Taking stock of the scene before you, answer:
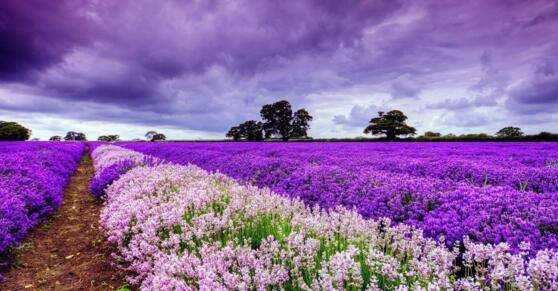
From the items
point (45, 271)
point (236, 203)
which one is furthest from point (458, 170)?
point (45, 271)

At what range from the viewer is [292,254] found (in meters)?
2.89

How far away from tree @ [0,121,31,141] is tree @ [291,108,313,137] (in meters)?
43.7

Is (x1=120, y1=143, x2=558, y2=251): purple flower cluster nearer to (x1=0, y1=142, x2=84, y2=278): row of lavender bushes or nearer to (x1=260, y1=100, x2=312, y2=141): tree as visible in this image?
(x1=0, y1=142, x2=84, y2=278): row of lavender bushes

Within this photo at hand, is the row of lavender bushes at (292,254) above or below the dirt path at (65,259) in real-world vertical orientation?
above

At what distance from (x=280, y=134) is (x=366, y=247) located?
55.6 m

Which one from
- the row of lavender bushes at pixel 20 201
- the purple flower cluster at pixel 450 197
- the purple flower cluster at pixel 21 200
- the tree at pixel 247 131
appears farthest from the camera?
the tree at pixel 247 131

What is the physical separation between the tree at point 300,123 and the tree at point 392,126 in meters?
10.6

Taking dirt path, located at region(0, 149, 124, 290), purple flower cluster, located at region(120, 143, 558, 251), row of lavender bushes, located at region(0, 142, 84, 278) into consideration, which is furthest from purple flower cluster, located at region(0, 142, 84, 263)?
purple flower cluster, located at region(120, 143, 558, 251)

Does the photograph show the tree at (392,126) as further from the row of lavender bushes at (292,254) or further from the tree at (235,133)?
the row of lavender bushes at (292,254)

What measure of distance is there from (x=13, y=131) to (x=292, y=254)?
65.7 m

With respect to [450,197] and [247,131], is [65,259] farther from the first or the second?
[247,131]

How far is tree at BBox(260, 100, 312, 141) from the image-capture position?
58375 mm

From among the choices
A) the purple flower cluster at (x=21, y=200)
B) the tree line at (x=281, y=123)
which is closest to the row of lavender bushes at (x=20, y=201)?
the purple flower cluster at (x=21, y=200)

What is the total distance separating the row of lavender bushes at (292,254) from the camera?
2.24m
